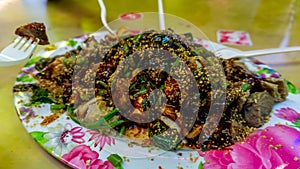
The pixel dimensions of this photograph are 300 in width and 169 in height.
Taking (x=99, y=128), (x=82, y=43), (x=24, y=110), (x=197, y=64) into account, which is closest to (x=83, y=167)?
(x=99, y=128)

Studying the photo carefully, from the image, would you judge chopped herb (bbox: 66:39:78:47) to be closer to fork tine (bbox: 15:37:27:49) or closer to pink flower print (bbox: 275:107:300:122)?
fork tine (bbox: 15:37:27:49)

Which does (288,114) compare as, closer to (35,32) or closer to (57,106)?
(57,106)

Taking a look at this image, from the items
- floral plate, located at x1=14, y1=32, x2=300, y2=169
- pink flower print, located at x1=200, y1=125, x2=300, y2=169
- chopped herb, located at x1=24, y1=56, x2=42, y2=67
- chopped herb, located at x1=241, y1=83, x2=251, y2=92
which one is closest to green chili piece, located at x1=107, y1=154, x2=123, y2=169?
floral plate, located at x1=14, y1=32, x2=300, y2=169

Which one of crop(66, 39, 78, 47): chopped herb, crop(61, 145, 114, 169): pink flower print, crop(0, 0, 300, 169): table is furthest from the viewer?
crop(0, 0, 300, 169): table

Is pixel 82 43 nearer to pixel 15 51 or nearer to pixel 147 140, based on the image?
pixel 15 51

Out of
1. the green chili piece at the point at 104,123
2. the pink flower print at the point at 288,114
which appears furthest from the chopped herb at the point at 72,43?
the pink flower print at the point at 288,114

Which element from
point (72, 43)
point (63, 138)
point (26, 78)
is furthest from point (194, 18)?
point (63, 138)
